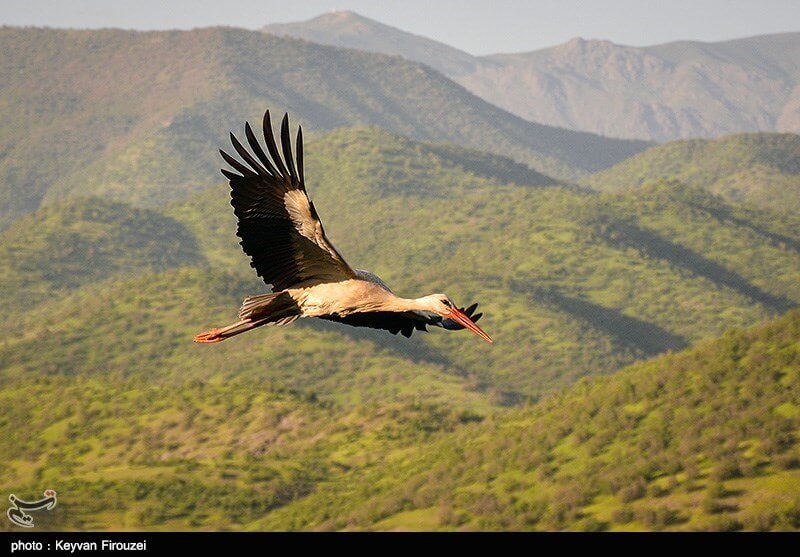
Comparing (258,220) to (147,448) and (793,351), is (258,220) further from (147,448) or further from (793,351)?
(147,448)

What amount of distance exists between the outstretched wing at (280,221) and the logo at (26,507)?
58.2 m

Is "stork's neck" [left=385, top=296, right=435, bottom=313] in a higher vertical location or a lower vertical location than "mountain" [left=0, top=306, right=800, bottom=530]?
higher

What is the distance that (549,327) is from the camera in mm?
164500

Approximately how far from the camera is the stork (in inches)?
584

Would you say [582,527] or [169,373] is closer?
[582,527]

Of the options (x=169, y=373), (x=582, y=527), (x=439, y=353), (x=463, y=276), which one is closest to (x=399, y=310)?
(x=582, y=527)

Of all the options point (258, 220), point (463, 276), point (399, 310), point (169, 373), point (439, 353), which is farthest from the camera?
point (463, 276)

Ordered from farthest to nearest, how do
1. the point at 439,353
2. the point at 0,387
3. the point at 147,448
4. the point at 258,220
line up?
the point at 439,353
the point at 0,387
the point at 147,448
the point at 258,220

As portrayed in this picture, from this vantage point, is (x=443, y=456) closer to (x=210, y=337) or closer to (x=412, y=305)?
(x=210, y=337)

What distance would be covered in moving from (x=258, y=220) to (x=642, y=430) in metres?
62.4

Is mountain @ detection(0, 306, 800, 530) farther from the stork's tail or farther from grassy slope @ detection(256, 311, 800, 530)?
the stork's tail

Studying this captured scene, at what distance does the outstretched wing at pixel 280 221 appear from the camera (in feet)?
49.5

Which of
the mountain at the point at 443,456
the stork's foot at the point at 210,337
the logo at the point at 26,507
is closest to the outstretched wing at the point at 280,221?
the stork's foot at the point at 210,337

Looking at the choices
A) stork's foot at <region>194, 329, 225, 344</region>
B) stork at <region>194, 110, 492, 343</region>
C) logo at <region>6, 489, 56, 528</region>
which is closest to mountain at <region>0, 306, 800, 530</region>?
logo at <region>6, 489, 56, 528</region>
